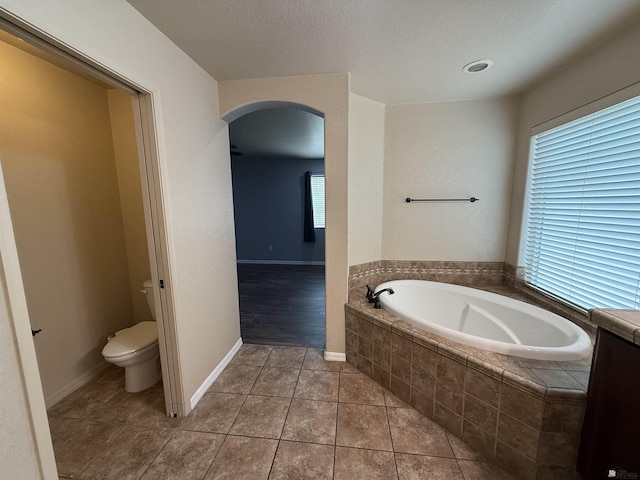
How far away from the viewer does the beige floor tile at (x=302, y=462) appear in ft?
4.35

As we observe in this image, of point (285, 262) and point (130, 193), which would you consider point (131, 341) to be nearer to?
point (130, 193)

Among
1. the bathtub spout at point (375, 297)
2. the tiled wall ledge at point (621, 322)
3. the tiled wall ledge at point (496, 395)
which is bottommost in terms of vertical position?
the tiled wall ledge at point (496, 395)

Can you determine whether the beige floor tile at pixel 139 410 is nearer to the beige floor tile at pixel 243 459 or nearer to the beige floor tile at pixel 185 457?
the beige floor tile at pixel 185 457

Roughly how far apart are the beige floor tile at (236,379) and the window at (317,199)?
13.3ft

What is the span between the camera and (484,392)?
55.5 inches

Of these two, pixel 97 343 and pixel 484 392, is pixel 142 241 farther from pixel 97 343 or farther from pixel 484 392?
pixel 484 392

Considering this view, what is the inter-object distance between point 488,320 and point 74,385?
331cm

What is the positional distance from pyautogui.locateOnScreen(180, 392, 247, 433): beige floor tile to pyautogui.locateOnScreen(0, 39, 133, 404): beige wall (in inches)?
40.2

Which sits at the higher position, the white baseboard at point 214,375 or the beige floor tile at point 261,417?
the white baseboard at point 214,375

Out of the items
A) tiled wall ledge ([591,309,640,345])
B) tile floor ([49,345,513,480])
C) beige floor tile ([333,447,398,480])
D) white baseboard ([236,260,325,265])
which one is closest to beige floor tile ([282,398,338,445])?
tile floor ([49,345,513,480])

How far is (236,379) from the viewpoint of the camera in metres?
2.08
